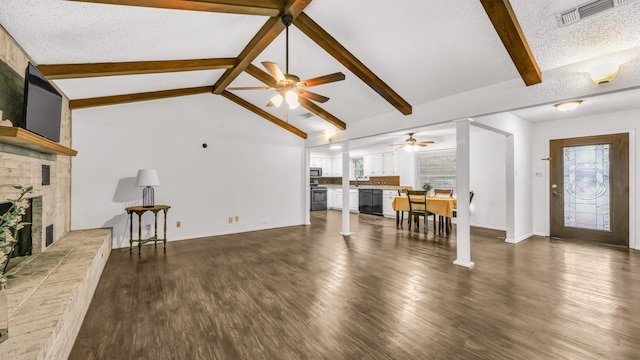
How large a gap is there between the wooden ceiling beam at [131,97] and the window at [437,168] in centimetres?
597

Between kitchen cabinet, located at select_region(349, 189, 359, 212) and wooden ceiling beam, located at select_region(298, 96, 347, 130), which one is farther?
kitchen cabinet, located at select_region(349, 189, 359, 212)

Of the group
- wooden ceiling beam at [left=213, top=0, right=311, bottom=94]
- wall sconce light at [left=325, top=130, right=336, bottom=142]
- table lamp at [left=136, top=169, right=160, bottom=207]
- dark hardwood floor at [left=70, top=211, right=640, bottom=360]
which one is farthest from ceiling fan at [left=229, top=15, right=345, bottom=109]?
wall sconce light at [left=325, top=130, right=336, bottom=142]

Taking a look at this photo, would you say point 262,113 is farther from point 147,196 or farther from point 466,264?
point 466,264

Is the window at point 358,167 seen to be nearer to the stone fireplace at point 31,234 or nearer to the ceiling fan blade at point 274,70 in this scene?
the ceiling fan blade at point 274,70

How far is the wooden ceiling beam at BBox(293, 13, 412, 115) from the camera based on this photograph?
127 inches

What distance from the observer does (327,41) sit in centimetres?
338

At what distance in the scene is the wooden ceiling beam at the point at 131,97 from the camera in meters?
4.18

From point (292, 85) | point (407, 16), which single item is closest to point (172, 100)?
point (292, 85)

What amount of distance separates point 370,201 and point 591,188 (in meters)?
5.09

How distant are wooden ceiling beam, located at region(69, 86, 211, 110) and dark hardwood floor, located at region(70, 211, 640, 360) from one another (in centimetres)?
246

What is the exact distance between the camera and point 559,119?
5348 mm

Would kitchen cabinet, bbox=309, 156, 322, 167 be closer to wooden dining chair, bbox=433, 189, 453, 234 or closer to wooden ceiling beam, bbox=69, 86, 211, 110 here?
wooden dining chair, bbox=433, 189, 453, 234

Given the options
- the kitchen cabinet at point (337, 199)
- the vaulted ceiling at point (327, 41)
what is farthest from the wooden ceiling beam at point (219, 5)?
the kitchen cabinet at point (337, 199)

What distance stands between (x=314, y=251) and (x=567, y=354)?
317 cm
